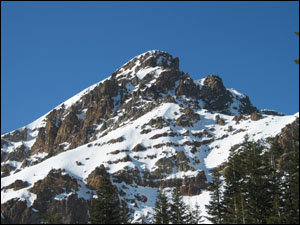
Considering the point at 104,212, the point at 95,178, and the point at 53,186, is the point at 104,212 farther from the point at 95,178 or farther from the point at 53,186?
the point at 95,178

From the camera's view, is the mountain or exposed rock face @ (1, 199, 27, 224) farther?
the mountain

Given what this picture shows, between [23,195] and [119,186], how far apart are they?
3393 cm

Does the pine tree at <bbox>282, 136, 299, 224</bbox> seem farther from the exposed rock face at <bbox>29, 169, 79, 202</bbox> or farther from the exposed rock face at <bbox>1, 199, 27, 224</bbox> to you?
the exposed rock face at <bbox>29, 169, 79, 202</bbox>

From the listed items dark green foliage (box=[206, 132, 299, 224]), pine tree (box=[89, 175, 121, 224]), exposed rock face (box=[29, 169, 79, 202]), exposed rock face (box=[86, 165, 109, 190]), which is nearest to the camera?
dark green foliage (box=[206, 132, 299, 224])

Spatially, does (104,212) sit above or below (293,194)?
below

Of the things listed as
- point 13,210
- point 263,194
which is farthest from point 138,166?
point 263,194

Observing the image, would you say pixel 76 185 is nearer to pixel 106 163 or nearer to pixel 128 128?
pixel 106 163

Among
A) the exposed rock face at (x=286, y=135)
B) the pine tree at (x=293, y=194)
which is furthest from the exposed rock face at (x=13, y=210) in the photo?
the pine tree at (x=293, y=194)

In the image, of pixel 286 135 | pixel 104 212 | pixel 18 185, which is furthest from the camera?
Answer: pixel 286 135

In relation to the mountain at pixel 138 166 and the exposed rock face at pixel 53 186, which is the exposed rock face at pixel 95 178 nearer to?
the mountain at pixel 138 166

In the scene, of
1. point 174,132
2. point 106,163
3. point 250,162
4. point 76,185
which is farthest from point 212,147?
point 250,162

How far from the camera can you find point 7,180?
15875 cm

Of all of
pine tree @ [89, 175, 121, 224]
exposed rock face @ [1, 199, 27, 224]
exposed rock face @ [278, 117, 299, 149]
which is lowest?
pine tree @ [89, 175, 121, 224]

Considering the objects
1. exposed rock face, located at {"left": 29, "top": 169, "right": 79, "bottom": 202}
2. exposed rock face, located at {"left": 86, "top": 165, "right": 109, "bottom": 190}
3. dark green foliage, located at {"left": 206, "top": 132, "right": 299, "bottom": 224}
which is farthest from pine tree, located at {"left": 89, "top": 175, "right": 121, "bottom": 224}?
exposed rock face, located at {"left": 86, "top": 165, "right": 109, "bottom": 190}
